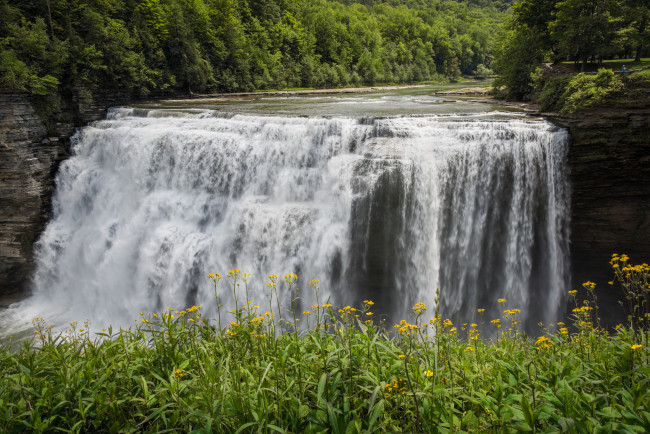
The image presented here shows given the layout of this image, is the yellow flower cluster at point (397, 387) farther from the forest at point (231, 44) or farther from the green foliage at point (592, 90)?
the forest at point (231, 44)

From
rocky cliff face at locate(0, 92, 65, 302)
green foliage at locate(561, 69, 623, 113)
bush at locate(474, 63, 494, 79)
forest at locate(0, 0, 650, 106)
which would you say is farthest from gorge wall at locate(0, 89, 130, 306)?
bush at locate(474, 63, 494, 79)

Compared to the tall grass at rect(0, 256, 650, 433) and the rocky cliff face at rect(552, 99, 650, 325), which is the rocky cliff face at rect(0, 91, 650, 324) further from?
the tall grass at rect(0, 256, 650, 433)

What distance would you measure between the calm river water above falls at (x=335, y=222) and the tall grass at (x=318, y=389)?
7.21 meters

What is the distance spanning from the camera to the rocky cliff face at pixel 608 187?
34.3ft

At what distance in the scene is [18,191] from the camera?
1372 cm

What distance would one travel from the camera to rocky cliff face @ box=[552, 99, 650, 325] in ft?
34.3

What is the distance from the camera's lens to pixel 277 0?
4878cm

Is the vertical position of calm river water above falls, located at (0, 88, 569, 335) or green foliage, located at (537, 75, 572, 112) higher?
green foliage, located at (537, 75, 572, 112)

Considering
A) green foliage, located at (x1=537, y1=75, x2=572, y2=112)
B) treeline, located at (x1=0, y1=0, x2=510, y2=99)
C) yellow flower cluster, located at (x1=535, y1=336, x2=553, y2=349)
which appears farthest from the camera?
treeline, located at (x1=0, y1=0, x2=510, y2=99)

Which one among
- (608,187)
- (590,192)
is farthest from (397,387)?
(608,187)

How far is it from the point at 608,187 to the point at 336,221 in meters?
8.36

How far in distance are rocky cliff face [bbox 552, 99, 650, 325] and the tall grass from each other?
29.5ft

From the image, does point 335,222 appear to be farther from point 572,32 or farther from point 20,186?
point 572,32

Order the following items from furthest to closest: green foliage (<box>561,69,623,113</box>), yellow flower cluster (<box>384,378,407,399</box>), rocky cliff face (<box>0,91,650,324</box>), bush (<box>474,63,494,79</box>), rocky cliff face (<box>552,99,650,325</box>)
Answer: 1. bush (<box>474,63,494,79</box>)
2. green foliage (<box>561,69,623,113</box>)
3. rocky cliff face (<box>0,91,650,324</box>)
4. rocky cliff face (<box>552,99,650,325</box>)
5. yellow flower cluster (<box>384,378,407,399</box>)
